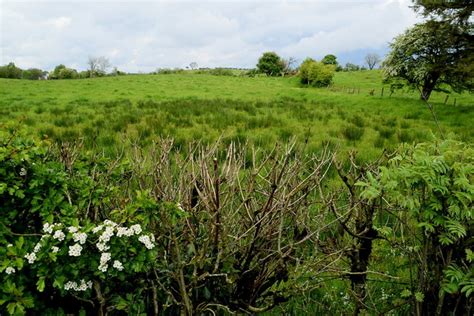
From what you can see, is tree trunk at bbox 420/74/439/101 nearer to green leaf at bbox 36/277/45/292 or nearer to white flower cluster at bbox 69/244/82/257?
white flower cluster at bbox 69/244/82/257

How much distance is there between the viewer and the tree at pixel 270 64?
73.8 meters

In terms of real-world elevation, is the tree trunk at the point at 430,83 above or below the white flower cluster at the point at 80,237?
above

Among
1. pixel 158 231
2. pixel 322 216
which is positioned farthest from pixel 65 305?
pixel 322 216

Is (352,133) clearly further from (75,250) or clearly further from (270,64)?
(270,64)

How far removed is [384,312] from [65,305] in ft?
7.47

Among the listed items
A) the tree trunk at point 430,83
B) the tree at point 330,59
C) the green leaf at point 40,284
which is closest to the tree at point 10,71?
the tree at point 330,59

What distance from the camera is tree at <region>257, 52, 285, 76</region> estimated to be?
242ft

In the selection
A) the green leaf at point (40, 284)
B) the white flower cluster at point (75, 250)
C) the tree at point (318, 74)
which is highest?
the tree at point (318, 74)

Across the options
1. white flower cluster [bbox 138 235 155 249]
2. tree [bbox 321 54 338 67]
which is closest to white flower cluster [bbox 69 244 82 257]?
white flower cluster [bbox 138 235 155 249]

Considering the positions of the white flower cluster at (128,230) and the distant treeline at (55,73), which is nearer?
the white flower cluster at (128,230)

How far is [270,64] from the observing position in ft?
242

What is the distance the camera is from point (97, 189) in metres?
2.64

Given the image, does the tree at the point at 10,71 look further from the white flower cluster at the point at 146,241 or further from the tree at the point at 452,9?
the white flower cluster at the point at 146,241

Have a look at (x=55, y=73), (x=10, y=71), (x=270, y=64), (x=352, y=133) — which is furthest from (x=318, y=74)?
(x=10, y=71)
